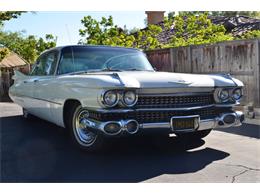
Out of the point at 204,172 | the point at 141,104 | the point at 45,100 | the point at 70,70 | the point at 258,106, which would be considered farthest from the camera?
the point at 258,106

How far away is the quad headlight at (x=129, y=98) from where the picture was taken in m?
4.02

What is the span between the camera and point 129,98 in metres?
4.05

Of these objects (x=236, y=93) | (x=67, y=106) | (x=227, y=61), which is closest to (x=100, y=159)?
(x=67, y=106)

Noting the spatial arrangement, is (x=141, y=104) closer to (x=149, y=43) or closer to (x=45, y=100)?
(x=45, y=100)

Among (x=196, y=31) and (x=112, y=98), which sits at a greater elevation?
(x=196, y=31)

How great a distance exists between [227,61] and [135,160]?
4.97 meters

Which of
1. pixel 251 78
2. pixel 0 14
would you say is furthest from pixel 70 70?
pixel 0 14

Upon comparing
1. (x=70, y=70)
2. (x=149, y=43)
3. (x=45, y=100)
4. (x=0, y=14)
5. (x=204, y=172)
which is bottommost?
(x=204, y=172)

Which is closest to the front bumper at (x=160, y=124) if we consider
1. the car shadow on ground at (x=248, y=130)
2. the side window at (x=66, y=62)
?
the car shadow on ground at (x=248, y=130)

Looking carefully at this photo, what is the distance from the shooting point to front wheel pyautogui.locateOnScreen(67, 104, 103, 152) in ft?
14.5

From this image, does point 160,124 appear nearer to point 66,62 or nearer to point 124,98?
point 124,98

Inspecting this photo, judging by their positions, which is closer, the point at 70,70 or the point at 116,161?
the point at 116,161

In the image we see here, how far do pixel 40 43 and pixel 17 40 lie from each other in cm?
1449

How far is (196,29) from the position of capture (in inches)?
597
